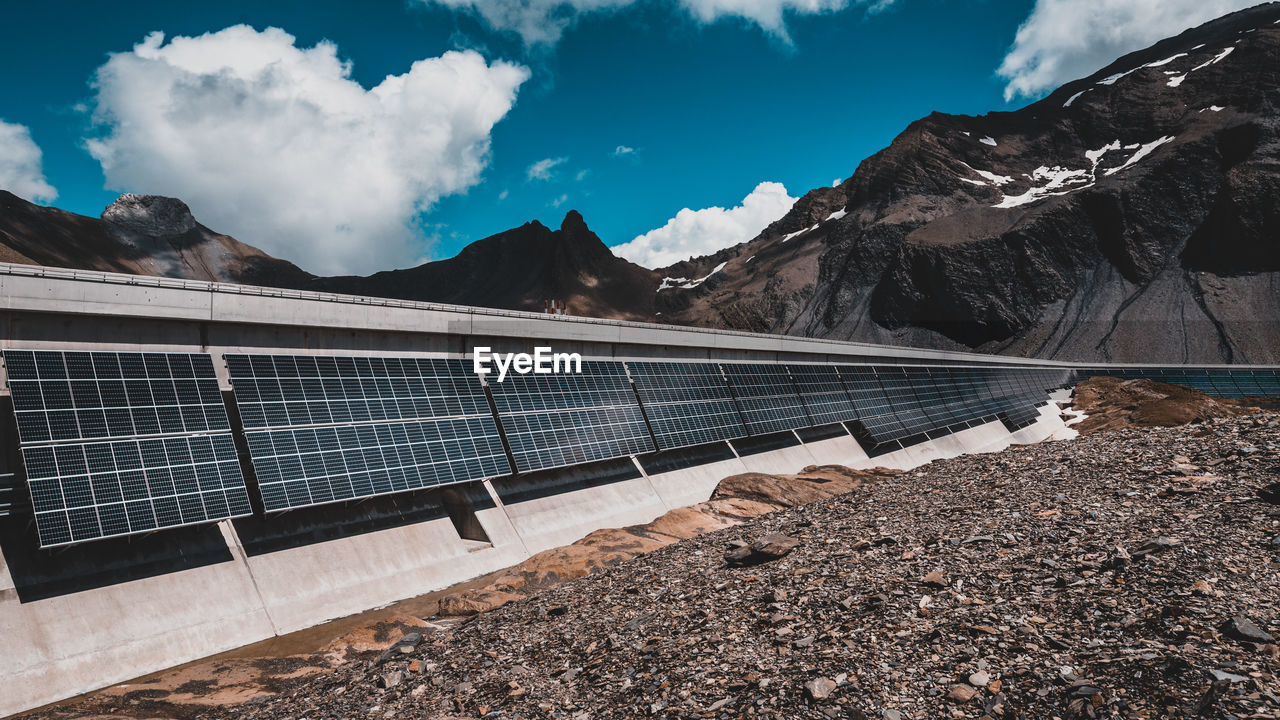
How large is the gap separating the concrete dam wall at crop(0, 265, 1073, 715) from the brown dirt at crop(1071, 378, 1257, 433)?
27.9m

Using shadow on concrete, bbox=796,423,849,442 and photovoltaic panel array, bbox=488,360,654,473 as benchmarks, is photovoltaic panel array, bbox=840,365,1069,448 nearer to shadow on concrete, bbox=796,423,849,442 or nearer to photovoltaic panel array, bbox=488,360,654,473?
shadow on concrete, bbox=796,423,849,442

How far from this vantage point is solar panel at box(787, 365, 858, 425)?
4228cm

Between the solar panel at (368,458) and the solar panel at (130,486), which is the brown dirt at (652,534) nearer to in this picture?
the solar panel at (368,458)

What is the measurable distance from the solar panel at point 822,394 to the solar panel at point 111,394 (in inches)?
1263

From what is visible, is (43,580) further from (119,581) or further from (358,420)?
(358,420)

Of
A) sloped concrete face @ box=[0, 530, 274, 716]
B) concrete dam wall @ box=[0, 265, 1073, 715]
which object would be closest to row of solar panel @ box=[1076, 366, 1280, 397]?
concrete dam wall @ box=[0, 265, 1073, 715]

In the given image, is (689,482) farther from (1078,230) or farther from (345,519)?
(1078,230)

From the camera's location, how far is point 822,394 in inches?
1750

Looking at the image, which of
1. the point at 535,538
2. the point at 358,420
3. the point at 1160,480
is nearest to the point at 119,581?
the point at 358,420

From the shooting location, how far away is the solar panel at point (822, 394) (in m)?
42.3

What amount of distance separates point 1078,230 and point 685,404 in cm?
13747

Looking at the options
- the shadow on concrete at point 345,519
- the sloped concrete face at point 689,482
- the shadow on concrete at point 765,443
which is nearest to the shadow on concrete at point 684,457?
the sloped concrete face at point 689,482

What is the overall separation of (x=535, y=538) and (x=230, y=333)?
11.8 meters

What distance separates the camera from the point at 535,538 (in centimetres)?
2386
